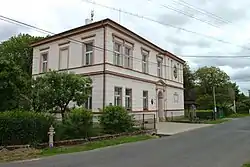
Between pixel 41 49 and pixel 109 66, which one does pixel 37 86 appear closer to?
pixel 109 66

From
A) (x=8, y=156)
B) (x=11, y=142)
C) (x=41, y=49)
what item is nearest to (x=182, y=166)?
(x=8, y=156)

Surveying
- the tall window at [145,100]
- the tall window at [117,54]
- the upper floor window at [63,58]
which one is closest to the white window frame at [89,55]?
the tall window at [117,54]

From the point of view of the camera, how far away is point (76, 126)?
49.8 feet

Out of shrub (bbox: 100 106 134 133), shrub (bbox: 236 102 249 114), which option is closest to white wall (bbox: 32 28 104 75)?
shrub (bbox: 100 106 134 133)

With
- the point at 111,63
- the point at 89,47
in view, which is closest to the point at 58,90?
the point at 111,63

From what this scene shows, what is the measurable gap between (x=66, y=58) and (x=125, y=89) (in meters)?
6.47

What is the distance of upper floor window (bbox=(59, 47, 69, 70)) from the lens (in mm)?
25984

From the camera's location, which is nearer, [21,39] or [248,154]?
[248,154]

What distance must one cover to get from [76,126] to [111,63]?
9.14m

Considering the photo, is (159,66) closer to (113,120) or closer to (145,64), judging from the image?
(145,64)

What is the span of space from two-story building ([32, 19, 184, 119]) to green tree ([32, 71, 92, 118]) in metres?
4.35

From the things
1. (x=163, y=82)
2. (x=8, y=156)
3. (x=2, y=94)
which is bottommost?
(x=8, y=156)

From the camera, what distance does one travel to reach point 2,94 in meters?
16.0

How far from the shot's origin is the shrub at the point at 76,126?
48.7 feet
